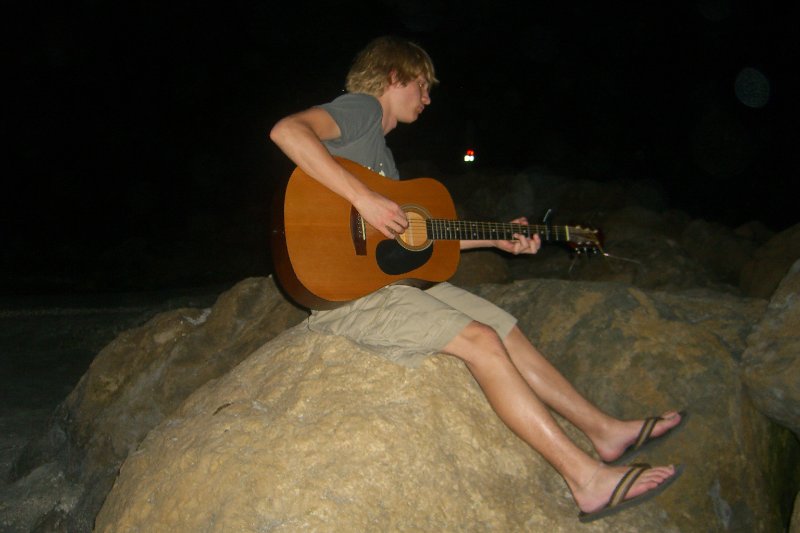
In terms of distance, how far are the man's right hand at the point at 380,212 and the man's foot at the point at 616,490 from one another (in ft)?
4.25

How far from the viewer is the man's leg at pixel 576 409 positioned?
2338mm

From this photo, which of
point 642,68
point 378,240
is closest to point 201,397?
point 378,240

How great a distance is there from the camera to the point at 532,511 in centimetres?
208

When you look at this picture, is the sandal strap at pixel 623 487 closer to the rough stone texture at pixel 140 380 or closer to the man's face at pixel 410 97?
the man's face at pixel 410 97

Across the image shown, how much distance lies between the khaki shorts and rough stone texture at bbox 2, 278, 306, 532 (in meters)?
1.66

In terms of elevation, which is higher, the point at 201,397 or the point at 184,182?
the point at 184,182

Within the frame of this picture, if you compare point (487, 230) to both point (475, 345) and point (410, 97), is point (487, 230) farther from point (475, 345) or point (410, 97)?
point (475, 345)

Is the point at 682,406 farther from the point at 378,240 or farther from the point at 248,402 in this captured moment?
the point at 248,402

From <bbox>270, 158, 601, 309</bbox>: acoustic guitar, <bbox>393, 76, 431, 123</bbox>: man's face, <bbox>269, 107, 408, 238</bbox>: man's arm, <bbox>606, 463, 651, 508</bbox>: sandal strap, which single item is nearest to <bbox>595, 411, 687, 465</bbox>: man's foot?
<bbox>606, 463, 651, 508</bbox>: sandal strap

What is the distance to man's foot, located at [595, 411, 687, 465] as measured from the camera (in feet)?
7.55

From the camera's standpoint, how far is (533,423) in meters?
2.09

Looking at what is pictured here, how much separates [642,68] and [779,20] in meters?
3.93

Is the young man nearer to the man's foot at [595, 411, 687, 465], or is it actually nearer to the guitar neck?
the man's foot at [595, 411, 687, 465]

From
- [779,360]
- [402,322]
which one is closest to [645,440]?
[779,360]
